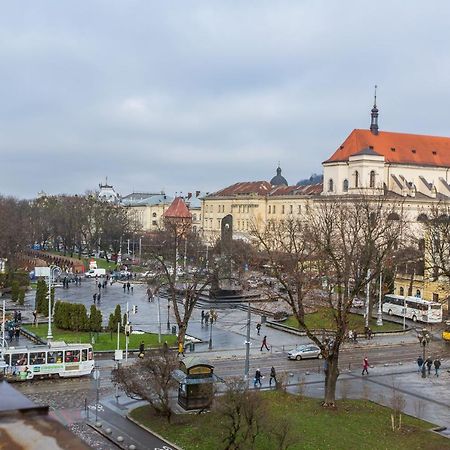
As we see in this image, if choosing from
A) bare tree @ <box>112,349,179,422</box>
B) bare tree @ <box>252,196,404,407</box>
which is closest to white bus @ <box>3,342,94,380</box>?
bare tree @ <box>112,349,179,422</box>

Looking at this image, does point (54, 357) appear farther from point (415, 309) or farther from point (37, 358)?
point (415, 309)

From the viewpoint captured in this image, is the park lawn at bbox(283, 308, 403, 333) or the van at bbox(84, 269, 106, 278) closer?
the park lawn at bbox(283, 308, 403, 333)

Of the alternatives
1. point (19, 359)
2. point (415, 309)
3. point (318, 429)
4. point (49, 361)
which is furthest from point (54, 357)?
point (415, 309)

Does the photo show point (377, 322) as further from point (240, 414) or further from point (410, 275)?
point (240, 414)

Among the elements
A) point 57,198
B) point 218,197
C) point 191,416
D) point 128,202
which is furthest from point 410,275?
point 128,202

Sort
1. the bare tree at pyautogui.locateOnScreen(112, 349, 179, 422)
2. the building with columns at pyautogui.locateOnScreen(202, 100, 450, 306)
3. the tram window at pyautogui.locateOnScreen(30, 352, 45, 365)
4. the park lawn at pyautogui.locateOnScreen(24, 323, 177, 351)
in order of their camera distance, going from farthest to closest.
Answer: the building with columns at pyautogui.locateOnScreen(202, 100, 450, 306)
the park lawn at pyautogui.locateOnScreen(24, 323, 177, 351)
the tram window at pyautogui.locateOnScreen(30, 352, 45, 365)
the bare tree at pyautogui.locateOnScreen(112, 349, 179, 422)

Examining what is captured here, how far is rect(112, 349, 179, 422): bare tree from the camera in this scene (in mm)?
23328

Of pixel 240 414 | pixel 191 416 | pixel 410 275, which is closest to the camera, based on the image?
pixel 240 414

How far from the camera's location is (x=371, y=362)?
3741 cm

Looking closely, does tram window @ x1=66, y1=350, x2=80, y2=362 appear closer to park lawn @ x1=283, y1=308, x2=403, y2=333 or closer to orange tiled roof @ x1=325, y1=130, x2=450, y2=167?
park lawn @ x1=283, y1=308, x2=403, y2=333

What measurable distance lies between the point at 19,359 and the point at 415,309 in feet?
112

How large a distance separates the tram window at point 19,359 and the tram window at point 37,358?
267 mm

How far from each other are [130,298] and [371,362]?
32.3m

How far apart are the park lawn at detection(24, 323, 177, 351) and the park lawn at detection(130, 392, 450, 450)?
43.6 feet
